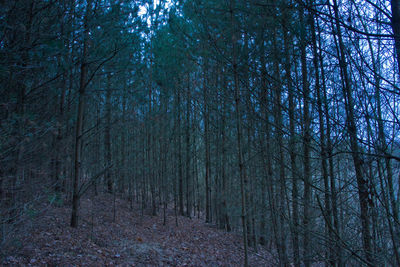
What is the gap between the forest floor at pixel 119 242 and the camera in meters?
4.89

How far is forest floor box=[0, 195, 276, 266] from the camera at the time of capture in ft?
16.1

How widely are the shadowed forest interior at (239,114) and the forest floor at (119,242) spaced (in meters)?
0.08

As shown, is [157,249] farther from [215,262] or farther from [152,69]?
[152,69]

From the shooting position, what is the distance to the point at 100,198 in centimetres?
1194

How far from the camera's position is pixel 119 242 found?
275 inches

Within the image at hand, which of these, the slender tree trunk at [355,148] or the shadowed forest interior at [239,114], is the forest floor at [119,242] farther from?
the slender tree trunk at [355,148]

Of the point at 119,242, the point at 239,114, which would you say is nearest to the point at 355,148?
the point at 239,114

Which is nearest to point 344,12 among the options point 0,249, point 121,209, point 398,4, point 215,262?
point 398,4

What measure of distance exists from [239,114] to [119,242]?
5.28m

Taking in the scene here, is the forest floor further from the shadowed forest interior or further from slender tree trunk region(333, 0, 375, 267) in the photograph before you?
slender tree trunk region(333, 0, 375, 267)

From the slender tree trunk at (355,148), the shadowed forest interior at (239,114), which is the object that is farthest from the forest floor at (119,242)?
the slender tree trunk at (355,148)

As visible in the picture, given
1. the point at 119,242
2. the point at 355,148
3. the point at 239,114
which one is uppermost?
the point at 239,114

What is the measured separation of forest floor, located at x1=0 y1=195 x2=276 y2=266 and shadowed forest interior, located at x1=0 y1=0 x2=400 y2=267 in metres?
0.08

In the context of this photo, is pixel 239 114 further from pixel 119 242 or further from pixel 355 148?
pixel 119 242
